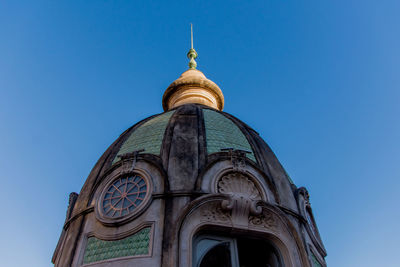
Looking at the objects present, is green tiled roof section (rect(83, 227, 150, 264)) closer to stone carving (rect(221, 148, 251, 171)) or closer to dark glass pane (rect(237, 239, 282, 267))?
dark glass pane (rect(237, 239, 282, 267))

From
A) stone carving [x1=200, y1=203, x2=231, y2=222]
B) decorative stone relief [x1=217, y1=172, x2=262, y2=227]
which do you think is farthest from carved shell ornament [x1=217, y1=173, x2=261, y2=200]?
stone carving [x1=200, y1=203, x2=231, y2=222]

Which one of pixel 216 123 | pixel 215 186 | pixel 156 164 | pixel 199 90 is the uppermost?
pixel 199 90

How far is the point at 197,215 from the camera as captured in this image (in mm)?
11070

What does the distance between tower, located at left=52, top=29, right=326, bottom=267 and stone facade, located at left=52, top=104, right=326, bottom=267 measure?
0.11 ft

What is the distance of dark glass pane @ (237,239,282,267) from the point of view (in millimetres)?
11570

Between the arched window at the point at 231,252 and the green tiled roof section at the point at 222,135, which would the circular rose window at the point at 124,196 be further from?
the green tiled roof section at the point at 222,135

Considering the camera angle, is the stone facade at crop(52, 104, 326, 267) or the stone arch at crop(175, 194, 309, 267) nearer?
the stone facade at crop(52, 104, 326, 267)

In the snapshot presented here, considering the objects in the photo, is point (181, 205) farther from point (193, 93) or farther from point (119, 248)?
point (193, 93)

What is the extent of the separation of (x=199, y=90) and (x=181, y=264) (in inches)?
564

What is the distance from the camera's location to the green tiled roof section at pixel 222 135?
14.2 meters

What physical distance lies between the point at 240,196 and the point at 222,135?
3.98 meters

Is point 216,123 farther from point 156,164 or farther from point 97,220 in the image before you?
point 97,220

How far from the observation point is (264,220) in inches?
460

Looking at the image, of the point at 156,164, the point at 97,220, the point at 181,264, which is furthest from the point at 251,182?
the point at 97,220
